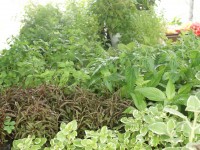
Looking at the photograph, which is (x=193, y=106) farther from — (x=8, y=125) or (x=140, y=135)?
(x=8, y=125)

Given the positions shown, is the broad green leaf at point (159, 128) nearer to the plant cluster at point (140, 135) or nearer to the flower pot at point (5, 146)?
the plant cluster at point (140, 135)

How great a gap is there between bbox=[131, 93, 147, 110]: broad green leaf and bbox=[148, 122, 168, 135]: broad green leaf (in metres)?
0.11

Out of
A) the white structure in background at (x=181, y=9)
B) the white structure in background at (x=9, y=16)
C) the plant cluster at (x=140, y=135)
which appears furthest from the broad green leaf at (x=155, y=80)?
the white structure in background at (x=181, y=9)

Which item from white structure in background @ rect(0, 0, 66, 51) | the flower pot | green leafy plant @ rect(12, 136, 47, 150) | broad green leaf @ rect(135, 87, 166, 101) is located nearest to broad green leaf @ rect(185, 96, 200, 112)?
broad green leaf @ rect(135, 87, 166, 101)

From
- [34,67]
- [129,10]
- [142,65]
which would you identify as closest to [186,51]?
[142,65]

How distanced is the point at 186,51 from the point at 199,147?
0.59 m

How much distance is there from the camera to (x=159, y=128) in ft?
2.56

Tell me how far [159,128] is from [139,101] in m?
0.13

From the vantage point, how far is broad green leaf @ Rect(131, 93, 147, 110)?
893mm

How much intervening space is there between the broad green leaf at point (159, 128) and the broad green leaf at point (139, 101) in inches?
4.4

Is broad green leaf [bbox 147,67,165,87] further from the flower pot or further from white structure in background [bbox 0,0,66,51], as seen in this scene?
white structure in background [bbox 0,0,66,51]

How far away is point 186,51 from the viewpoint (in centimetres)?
119

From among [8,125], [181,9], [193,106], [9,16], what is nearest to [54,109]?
[8,125]

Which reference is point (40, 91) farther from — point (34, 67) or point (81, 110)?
point (34, 67)
